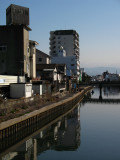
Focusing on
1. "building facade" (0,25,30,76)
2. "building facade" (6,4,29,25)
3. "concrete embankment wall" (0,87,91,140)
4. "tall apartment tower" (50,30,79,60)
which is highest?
"tall apartment tower" (50,30,79,60)

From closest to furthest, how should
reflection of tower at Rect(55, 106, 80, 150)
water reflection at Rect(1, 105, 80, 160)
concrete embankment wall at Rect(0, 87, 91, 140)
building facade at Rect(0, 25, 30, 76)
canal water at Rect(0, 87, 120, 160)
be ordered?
canal water at Rect(0, 87, 120, 160) → water reflection at Rect(1, 105, 80, 160) → concrete embankment wall at Rect(0, 87, 91, 140) → reflection of tower at Rect(55, 106, 80, 150) → building facade at Rect(0, 25, 30, 76)

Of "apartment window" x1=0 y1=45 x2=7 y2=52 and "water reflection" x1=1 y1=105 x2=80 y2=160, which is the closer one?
"water reflection" x1=1 y1=105 x2=80 y2=160

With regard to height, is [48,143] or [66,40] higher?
[66,40]

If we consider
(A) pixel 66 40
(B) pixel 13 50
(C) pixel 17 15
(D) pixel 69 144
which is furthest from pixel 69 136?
(A) pixel 66 40

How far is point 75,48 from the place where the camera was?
154 meters

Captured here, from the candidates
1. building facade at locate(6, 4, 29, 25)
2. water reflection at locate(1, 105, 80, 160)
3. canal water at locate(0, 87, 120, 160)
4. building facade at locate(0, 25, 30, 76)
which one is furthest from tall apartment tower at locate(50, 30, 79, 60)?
water reflection at locate(1, 105, 80, 160)

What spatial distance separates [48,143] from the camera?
29.7 metres

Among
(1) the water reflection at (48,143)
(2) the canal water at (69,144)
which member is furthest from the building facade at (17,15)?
(1) the water reflection at (48,143)

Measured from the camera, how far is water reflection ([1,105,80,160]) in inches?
994

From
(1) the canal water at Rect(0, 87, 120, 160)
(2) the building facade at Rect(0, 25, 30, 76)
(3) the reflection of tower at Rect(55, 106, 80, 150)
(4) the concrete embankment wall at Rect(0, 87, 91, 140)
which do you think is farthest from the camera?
(2) the building facade at Rect(0, 25, 30, 76)

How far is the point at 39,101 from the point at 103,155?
2298 cm

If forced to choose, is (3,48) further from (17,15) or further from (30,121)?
(30,121)

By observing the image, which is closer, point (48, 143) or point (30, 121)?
point (48, 143)

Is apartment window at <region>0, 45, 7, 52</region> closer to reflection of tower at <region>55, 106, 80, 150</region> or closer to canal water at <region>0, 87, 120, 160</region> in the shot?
reflection of tower at <region>55, 106, 80, 150</region>
